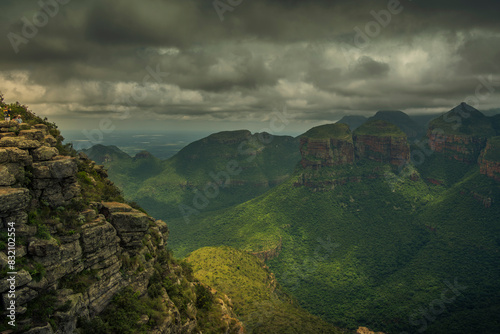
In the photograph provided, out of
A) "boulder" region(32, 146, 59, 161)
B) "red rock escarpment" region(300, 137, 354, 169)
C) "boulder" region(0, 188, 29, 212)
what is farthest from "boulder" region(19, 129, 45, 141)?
"red rock escarpment" region(300, 137, 354, 169)

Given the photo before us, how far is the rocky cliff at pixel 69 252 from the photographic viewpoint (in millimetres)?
24234

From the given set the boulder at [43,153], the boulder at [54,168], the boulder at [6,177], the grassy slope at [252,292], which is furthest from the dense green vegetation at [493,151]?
the boulder at [6,177]

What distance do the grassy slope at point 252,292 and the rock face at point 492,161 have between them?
150683mm

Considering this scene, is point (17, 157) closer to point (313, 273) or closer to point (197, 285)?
point (197, 285)

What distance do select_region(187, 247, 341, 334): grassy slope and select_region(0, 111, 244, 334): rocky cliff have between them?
31.9 metres

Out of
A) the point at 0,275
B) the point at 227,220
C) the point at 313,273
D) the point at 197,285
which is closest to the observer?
the point at 0,275

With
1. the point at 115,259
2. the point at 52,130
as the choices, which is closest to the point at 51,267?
the point at 115,259

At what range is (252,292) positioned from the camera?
80.6m

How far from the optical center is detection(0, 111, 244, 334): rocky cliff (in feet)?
79.5

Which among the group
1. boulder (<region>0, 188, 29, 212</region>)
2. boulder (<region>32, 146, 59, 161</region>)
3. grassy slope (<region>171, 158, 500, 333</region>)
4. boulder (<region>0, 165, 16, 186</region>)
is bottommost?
grassy slope (<region>171, 158, 500, 333</region>)

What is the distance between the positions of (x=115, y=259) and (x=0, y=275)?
1186 cm

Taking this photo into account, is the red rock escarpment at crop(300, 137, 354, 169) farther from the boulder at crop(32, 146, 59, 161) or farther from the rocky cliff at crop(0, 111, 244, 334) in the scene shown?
the boulder at crop(32, 146, 59, 161)

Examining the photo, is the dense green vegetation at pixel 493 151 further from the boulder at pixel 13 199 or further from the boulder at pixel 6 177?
the boulder at pixel 6 177

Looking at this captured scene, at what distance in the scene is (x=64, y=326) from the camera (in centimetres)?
2491
